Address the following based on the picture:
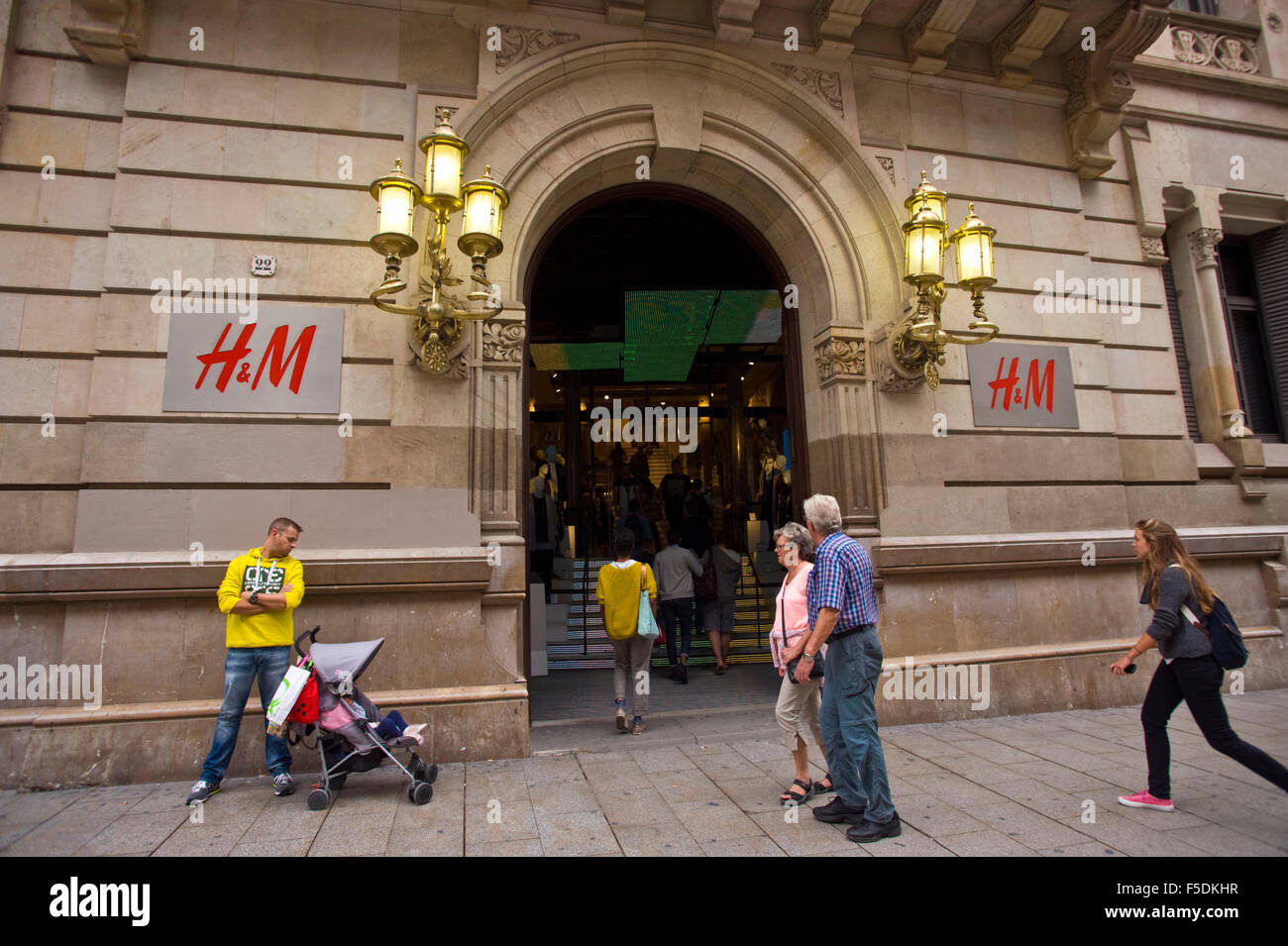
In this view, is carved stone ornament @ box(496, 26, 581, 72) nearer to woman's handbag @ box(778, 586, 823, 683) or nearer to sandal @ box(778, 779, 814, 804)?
woman's handbag @ box(778, 586, 823, 683)

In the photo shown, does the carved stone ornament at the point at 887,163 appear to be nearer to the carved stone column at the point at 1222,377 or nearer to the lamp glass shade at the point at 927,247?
the lamp glass shade at the point at 927,247

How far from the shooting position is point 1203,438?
31.7ft

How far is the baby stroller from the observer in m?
4.83

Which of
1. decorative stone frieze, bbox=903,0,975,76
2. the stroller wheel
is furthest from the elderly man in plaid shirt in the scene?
decorative stone frieze, bbox=903,0,975,76

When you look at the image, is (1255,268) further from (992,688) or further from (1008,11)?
(992,688)

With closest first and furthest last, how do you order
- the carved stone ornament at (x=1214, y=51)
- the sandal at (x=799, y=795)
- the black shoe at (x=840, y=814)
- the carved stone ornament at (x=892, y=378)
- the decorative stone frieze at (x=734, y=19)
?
1. the black shoe at (x=840, y=814)
2. the sandal at (x=799, y=795)
3. the decorative stone frieze at (x=734, y=19)
4. the carved stone ornament at (x=892, y=378)
5. the carved stone ornament at (x=1214, y=51)

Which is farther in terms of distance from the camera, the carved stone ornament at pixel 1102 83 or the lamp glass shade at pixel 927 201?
the carved stone ornament at pixel 1102 83

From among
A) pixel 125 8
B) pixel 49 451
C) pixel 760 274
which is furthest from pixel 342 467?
pixel 760 274

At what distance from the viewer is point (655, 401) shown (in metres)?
21.6

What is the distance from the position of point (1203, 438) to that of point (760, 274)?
747cm

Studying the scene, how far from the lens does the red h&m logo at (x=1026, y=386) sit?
8.05 metres

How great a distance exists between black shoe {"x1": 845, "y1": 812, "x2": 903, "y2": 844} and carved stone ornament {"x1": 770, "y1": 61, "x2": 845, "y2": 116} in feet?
25.0

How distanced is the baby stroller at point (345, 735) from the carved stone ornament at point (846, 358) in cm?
576

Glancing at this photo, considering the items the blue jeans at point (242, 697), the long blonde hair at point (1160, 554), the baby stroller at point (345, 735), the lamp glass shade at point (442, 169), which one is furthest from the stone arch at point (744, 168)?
the blue jeans at point (242, 697)
